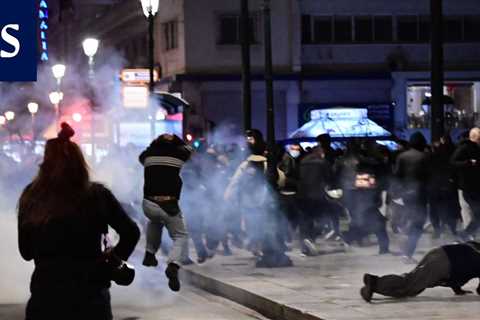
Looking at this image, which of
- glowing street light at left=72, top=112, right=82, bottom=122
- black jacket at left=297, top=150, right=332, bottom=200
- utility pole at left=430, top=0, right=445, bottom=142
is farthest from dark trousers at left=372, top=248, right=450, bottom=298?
glowing street light at left=72, top=112, right=82, bottom=122

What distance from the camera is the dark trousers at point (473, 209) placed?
59.5 feet

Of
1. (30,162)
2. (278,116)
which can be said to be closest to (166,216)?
(30,162)

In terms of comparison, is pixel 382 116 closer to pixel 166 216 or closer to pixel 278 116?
pixel 278 116

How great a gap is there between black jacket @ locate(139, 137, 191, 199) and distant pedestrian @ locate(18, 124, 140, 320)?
7.71 m

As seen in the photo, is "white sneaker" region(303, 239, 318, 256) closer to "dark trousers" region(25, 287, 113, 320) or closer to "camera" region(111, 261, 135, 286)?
"camera" region(111, 261, 135, 286)

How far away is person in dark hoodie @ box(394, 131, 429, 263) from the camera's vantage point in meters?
16.6

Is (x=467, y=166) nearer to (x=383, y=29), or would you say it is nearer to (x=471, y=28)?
(x=383, y=29)

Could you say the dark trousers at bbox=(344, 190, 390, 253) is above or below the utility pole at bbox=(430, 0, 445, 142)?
below

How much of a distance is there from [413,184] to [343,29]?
34.4m

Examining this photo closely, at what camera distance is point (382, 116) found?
1951 inches

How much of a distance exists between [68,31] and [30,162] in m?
49.0

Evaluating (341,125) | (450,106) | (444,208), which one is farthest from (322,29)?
(444,208)

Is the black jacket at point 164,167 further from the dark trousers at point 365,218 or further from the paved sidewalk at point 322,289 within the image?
the dark trousers at point 365,218

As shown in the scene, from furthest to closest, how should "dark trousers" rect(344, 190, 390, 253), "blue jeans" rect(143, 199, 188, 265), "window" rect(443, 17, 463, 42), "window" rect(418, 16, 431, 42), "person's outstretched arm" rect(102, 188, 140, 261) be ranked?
"window" rect(443, 17, 463, 42), "window" rect(418, 16, 431, 42), "dark trousers" rect(344, 190, 390, 253), "blue jeans" rect(143, 199, 188, 265), "person's outstretched arm" rect(102, 188, 140, 261)
